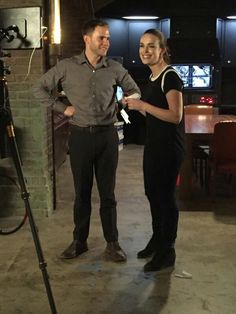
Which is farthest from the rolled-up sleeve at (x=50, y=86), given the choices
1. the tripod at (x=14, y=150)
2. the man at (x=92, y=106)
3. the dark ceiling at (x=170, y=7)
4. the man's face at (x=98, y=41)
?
the dark ceiling at (x=170, y=7)

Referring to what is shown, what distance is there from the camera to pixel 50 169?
4461 millimetres

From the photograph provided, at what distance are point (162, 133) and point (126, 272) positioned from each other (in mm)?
989

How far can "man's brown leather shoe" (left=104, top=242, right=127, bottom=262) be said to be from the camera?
3402mm

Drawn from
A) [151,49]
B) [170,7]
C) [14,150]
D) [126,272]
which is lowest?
[126,272]

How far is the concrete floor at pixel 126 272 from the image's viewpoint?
2796mm

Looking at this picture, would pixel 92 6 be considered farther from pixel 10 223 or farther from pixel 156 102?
pixel 156 102

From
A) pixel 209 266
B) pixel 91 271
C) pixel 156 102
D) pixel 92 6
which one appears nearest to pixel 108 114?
pixel 156 102

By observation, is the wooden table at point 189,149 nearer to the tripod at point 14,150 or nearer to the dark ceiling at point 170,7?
the tripod at point 14,150

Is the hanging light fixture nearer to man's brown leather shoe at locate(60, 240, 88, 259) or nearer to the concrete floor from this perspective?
the concrete floor

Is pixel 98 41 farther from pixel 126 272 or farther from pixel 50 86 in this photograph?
pixel 126 272

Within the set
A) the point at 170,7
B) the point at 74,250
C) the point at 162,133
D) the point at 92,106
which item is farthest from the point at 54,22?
the point at 170,7

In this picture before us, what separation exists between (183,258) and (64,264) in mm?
872

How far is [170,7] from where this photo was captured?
8953mm

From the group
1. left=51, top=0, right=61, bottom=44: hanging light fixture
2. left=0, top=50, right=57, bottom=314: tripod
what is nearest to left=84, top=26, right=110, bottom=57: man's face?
left=0, top=50, right=57, bottom=314: tripod
